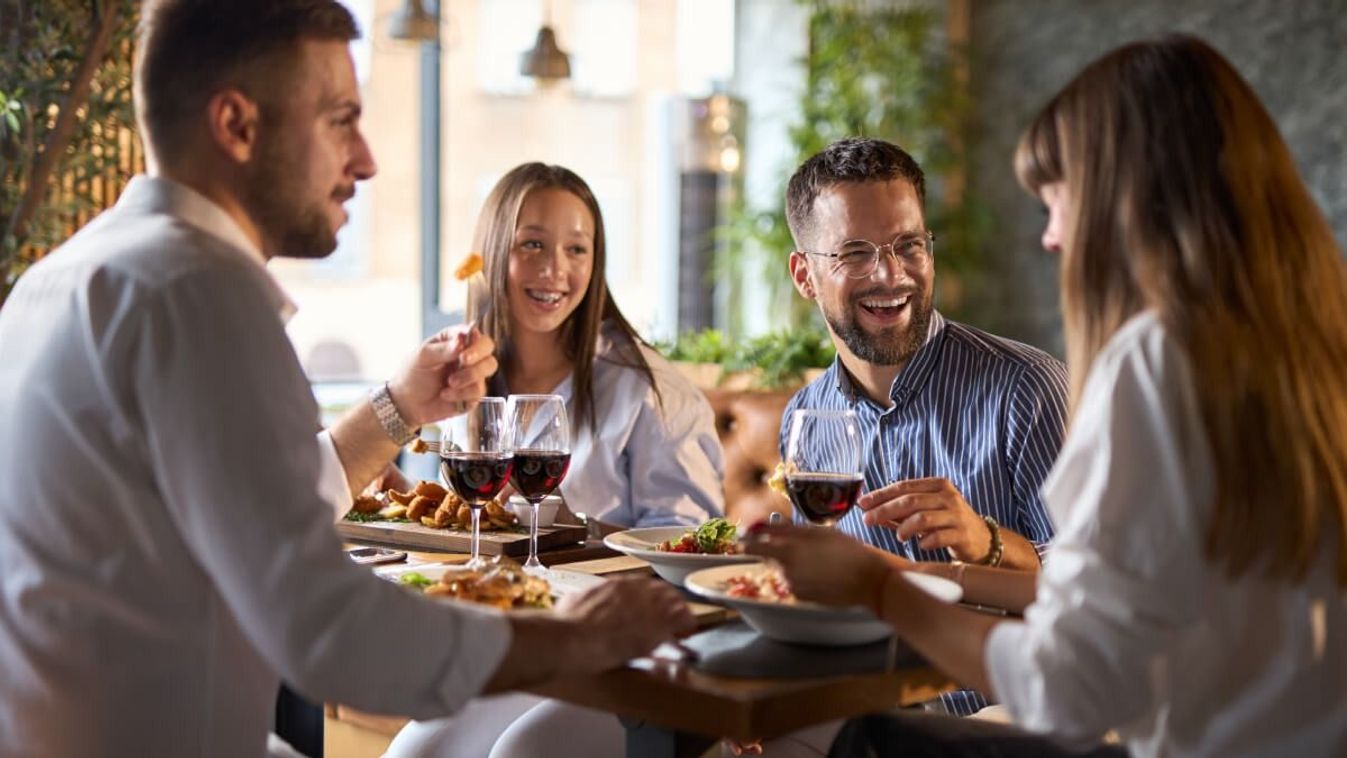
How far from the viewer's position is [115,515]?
1.46 m

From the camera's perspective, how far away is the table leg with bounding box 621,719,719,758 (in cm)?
174

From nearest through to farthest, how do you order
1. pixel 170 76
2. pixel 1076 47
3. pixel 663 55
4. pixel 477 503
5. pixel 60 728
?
pixel 60 728
pixel 170 76
pixel 477 503
pixel 1076 47
pixel 663 55

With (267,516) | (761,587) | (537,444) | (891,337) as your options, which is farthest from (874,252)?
(267,516)

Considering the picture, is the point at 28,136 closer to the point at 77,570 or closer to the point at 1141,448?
the point at 77,570

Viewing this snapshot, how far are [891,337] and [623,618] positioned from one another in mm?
1274

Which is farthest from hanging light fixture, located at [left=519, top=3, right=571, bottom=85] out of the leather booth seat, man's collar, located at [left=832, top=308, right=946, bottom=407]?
man's collar, located at [left=832, top=308, right=946, bottom=407]

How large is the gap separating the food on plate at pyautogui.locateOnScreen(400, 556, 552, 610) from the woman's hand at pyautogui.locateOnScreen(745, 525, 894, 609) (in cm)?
35

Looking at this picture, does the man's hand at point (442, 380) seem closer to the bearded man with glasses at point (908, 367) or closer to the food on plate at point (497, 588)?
the food on plate at point (497, 588)

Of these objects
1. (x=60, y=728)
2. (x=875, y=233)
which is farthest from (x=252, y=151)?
(x=875, y=233)

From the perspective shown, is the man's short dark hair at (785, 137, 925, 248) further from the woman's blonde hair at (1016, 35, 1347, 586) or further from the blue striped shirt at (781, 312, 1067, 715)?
the woman's blonde hair at (1016, 35, 1347, 586)

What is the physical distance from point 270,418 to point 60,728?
388 mm

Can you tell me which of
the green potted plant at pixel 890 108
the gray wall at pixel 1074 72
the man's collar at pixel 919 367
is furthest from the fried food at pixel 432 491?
the green potted plant at pixel 890 108

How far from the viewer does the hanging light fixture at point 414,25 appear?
18.6 feet

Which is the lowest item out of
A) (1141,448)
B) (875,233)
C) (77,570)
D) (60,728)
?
(60,728)
